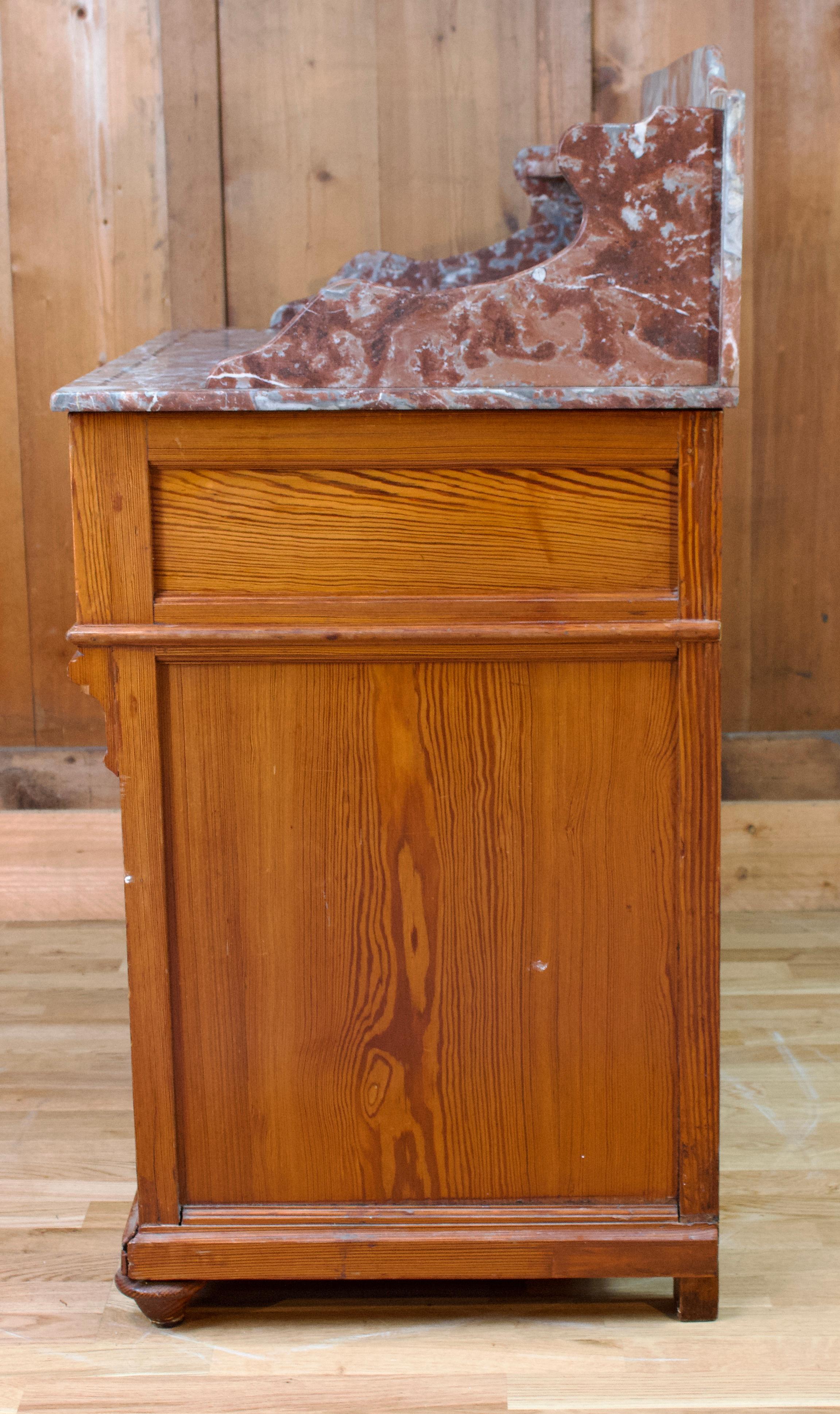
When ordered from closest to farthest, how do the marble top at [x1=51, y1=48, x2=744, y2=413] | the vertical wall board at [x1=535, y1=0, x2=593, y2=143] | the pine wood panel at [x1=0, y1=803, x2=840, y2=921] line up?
the marble top at [x1=51, y1=48, x2=744, y2=413] → the vertical wall board at [x1=535, y1=0, x2=593, y2=143] → the pine wood panel at [x1=0, y1=803, x2=840, y2=921]

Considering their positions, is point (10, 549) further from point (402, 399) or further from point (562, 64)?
point (402, 399)

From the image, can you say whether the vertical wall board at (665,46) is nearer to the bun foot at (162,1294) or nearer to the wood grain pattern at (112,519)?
the wood grain pattern at (112,519)

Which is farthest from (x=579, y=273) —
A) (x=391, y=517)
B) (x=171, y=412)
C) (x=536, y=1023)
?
(x=536, y=1023)

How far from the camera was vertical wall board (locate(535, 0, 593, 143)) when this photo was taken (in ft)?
7.52

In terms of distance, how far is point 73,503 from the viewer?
1287 mm

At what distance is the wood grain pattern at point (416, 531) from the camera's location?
4.26 ft

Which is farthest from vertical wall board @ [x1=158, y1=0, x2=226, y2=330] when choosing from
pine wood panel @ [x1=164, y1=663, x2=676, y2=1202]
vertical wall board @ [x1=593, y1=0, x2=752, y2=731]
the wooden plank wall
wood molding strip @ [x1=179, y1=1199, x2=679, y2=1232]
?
wood molding strip @ [x1=179, y1=1199, x2=679, y2=1232]

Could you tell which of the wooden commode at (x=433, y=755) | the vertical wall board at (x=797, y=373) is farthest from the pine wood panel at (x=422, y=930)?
the vertical wall board at (x=797, y=373)

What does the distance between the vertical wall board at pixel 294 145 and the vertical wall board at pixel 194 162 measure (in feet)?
0.07

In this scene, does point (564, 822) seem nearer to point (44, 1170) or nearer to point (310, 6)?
point (44, 1170)

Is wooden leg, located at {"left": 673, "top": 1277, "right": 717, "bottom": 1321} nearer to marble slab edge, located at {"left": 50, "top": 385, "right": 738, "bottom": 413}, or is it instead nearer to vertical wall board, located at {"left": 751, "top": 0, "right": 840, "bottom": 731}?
marble slab edge, located at {"left": 50, "top": 385, "right": 738, "bottom": 413}

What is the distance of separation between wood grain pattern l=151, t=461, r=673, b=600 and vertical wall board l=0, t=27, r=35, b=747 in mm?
1294

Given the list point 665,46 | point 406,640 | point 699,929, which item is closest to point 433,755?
point 406,640

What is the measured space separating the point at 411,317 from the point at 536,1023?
0.74 meters
